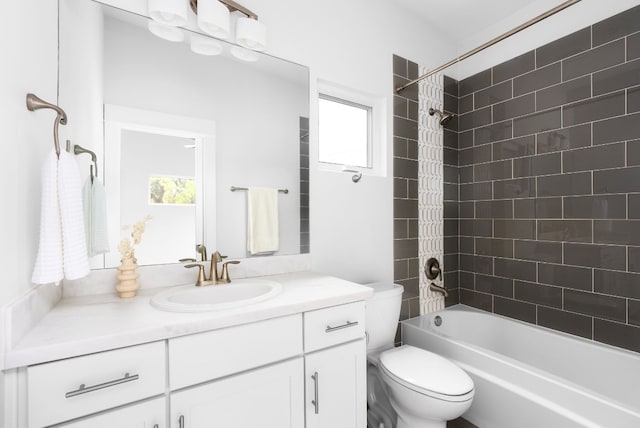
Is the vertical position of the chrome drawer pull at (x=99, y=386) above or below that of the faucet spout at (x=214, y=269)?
below

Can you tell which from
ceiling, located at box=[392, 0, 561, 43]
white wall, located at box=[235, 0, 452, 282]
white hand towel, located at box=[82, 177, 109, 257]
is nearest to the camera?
white hand towel, located at box=[82, 177, 109, 257]

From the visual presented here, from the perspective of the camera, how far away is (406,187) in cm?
222

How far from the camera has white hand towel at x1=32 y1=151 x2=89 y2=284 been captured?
817 millimetres

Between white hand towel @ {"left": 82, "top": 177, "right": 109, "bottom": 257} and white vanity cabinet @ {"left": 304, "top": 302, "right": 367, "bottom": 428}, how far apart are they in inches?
33.8

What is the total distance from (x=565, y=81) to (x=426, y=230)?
1.31m

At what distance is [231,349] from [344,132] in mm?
1589

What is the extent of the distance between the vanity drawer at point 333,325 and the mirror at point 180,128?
1.91ft

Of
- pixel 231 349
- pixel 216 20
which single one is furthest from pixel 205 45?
pixel 231 349

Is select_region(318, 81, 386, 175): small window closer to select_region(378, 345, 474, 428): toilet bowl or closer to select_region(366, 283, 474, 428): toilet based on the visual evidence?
select_region(366, 283, 474, 428): toilet

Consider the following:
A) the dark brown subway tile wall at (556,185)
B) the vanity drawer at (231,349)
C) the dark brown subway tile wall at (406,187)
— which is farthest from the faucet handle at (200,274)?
the dark brown subway tile wall at (556,185)

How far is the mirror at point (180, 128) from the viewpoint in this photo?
4.10 ft

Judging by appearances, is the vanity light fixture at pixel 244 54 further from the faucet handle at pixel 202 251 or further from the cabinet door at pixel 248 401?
the cabinet door at pixel 248 401

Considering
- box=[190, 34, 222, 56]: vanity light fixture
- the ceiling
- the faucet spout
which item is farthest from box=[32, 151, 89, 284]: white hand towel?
the ceiling

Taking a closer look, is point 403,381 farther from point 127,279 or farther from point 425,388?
point 127,279
